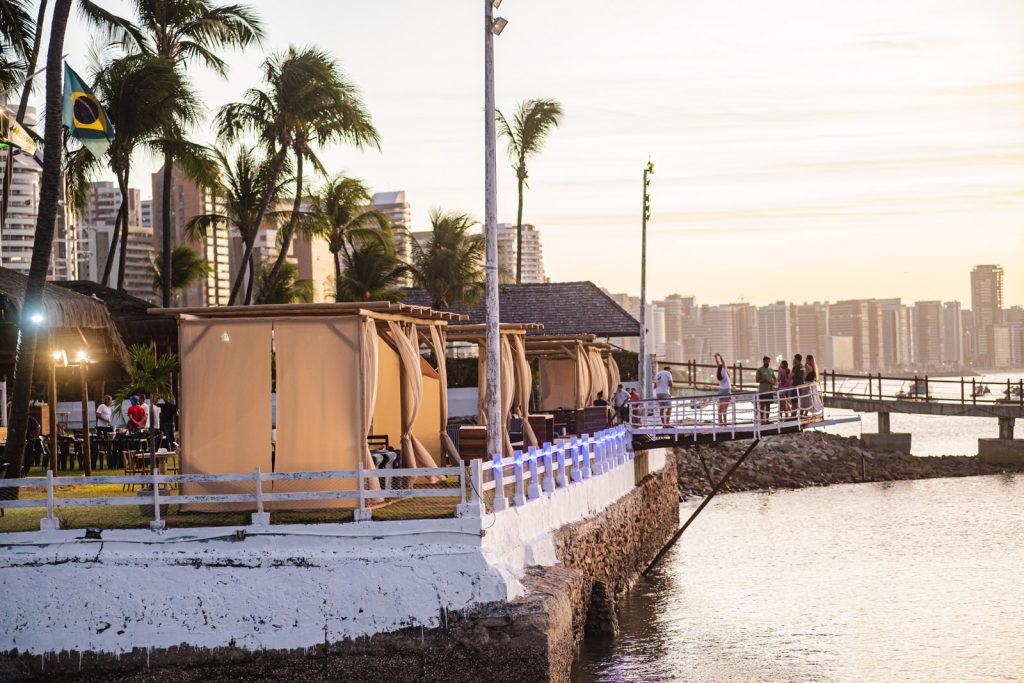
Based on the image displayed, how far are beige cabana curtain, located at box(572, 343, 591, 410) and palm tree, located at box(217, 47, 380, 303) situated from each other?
12604mm

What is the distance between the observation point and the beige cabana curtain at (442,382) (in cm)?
2178

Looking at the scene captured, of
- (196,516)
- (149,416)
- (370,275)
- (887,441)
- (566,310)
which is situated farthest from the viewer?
(887,441)

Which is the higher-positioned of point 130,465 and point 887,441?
point 130,465

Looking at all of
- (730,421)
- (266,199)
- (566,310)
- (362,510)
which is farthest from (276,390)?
(566,310)

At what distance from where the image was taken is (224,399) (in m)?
17.0

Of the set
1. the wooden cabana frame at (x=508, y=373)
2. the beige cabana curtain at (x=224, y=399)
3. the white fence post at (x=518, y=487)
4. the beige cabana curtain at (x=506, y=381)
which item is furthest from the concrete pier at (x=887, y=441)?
the beige cabana curtain at (x=224, y=399)

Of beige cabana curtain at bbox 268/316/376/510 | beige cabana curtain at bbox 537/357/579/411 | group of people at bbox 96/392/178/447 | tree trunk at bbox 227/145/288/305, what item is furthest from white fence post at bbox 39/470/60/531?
tree trunk at bbox 227/145/288/305

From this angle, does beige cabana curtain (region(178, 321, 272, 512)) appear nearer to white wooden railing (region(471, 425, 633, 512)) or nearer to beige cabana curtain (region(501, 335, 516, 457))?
white wooden railing (region(471, 425, 633, 512))

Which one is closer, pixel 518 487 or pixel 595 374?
pixel 518 487

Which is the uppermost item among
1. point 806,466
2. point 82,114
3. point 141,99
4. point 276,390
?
point 141,99

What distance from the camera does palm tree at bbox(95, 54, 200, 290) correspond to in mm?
35000

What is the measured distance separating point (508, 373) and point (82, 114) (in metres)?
9.23

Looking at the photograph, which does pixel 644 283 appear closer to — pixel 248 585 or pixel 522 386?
pixel 522 386

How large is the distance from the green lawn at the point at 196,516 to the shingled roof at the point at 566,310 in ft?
112
